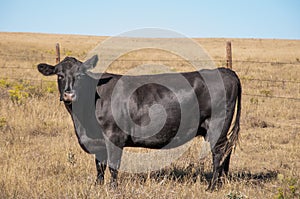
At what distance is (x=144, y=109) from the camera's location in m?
5.83

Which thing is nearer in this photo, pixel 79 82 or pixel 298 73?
pixel 79 82

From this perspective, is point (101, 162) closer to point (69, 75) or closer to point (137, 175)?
point (137, 175)

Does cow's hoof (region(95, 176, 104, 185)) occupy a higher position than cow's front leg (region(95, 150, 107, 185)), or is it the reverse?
cow's front leg (region(95, 150, 107, 185))

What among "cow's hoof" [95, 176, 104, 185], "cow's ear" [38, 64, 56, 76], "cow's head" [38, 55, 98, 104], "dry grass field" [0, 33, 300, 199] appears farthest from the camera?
"cow's ear" [38, 64, 56, 76]

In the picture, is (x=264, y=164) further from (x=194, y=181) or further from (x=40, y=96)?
(x=40, y=96)

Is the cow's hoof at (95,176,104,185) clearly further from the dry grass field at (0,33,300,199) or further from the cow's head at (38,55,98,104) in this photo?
the cow's head at (38,55,98,104)

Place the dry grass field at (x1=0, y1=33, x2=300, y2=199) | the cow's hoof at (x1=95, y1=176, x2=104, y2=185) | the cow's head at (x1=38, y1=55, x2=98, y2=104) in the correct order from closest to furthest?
1. the dry grass field at (x1=0, y1=33, x2=300, y2=199)
2. the cow's head at (x1=38, y1=55, x2=98, y2=104)
3. the cow's hoof at (x1=95, y1=176, x2=104, y2=185)

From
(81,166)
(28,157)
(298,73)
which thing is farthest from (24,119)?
(298,73)

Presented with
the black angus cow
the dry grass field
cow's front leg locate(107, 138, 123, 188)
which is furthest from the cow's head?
the dry grass field

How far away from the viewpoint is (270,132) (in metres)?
9.22

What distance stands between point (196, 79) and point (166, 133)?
3.20 ft

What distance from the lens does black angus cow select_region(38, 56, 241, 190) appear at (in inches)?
223

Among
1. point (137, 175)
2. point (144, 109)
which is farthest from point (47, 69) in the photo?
point (137, 175)

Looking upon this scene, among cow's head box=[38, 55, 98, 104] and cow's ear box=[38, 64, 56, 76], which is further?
cow's ear box=[38, 64, 56, 76]
